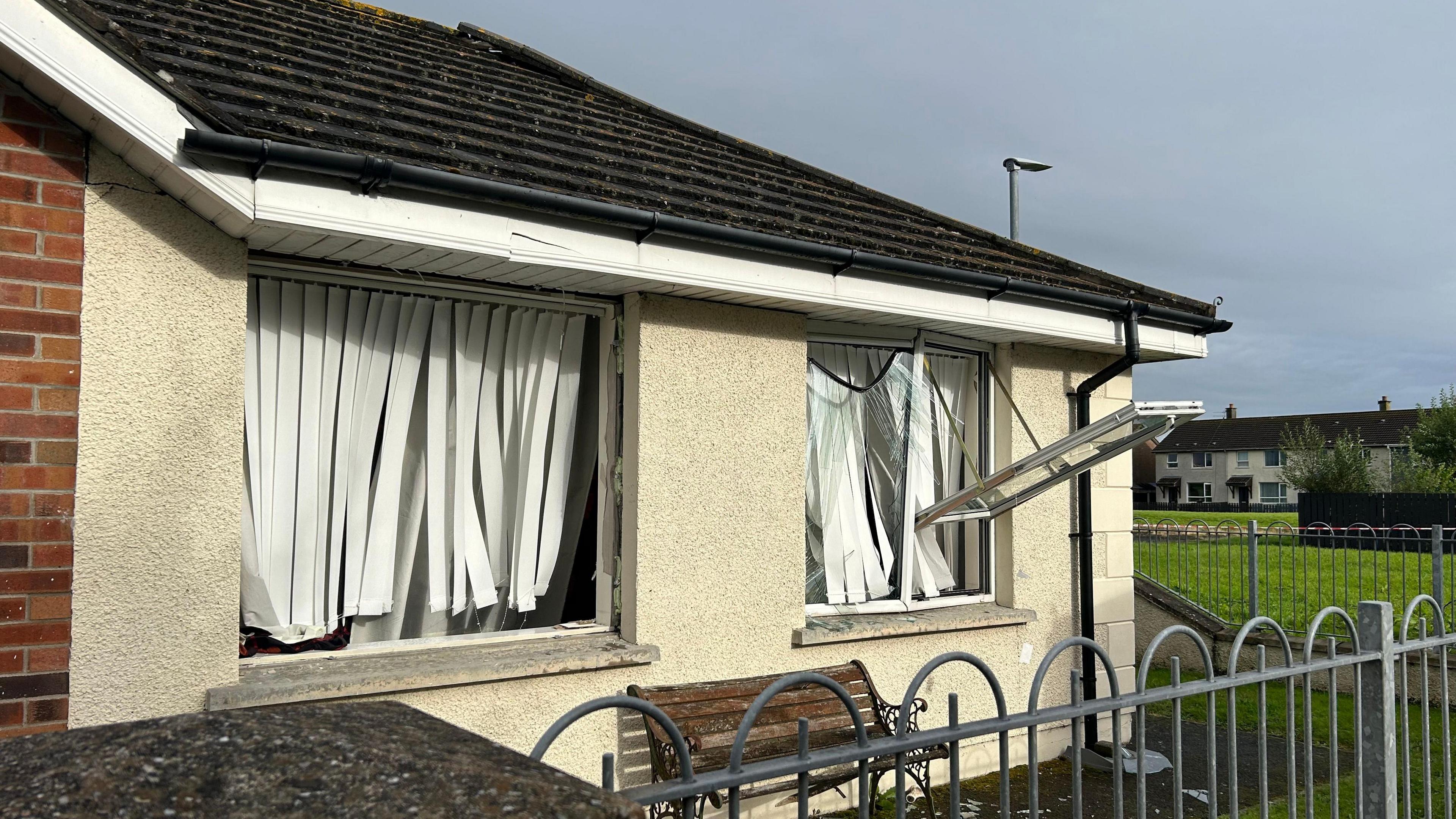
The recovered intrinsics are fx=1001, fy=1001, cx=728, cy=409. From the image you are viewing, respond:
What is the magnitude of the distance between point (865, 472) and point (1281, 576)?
Answer: 227 inches

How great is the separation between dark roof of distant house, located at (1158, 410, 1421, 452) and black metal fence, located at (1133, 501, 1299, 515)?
12.4ft

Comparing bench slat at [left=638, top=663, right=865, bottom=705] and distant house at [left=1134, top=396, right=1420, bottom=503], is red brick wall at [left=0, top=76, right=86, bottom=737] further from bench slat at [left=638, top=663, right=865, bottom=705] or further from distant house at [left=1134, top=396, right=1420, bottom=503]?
distant house at [left=1134, top=396, right=1420, bottom=503]

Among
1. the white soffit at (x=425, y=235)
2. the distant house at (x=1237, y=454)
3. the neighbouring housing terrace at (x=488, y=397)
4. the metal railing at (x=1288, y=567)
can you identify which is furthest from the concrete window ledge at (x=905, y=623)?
the distant house at (x=1237, y=454)

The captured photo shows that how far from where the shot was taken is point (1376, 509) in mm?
25703

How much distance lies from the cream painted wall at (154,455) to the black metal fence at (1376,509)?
24.8 metres

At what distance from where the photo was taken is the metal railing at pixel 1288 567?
9.87m

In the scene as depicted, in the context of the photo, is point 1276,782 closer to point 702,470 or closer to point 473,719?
point 702,470

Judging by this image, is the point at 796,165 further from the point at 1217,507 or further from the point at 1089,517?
the point at 1217,507

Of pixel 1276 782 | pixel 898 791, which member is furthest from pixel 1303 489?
pixel 898 791

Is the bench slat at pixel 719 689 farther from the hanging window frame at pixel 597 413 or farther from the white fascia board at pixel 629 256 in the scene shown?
the white fascia board at pixel 629 256

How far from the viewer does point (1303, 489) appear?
3881 cm

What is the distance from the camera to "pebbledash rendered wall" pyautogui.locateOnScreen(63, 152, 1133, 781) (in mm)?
3643

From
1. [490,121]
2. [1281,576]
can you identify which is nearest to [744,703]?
[490,121]

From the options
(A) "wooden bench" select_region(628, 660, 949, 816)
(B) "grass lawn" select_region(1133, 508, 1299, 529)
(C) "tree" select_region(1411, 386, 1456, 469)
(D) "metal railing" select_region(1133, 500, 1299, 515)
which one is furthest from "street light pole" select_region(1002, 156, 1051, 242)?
(D) "metal railing" select_region(1133, 500, 1299, 515)
